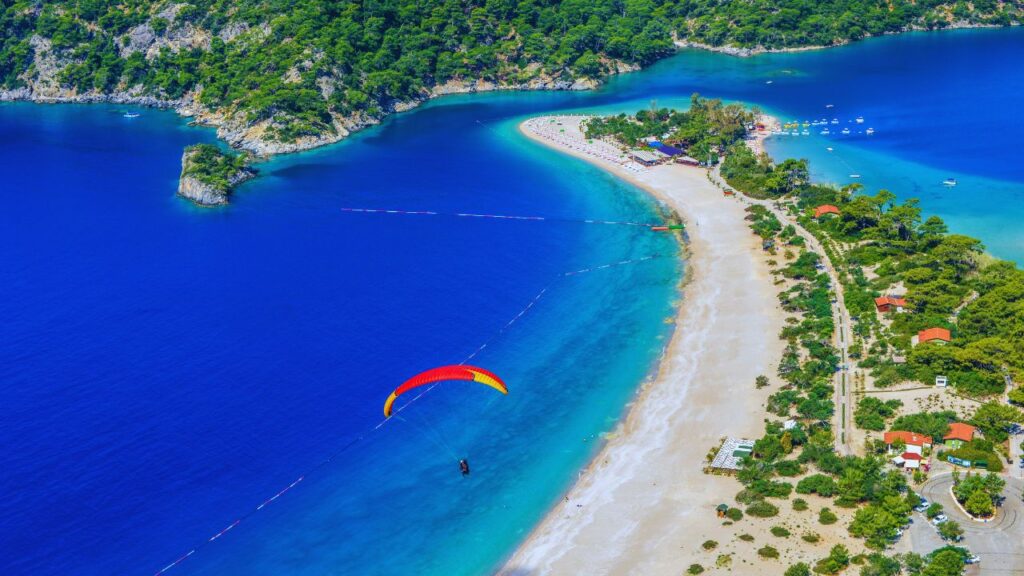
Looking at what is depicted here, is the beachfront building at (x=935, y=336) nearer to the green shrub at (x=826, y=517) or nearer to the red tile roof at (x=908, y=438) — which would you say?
the red tile roof at (x=908, y=438)

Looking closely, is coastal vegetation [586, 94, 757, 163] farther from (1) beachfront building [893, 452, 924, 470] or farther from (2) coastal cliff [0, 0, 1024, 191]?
(1) beachfront building [893, 452, 924, 470]

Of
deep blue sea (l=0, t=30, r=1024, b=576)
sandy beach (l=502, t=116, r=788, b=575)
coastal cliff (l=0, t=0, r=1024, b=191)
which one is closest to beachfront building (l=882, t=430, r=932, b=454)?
sandy beach (l=502, t=116, r=788, b=575)

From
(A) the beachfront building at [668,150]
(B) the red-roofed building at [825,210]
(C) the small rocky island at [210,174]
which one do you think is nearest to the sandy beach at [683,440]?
(B) the red-roofed building at [825,210]

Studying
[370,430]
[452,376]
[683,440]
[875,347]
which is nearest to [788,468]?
[683,440]

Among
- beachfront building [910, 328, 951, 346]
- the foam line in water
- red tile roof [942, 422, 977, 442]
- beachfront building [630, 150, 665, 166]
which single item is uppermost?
beachfront building [630, 150, 665, 166]

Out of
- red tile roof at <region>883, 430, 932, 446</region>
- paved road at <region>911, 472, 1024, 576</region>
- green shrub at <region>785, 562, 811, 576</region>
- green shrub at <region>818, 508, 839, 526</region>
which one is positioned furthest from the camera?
red tile roof at <region>883, 430, 932, 446</region>

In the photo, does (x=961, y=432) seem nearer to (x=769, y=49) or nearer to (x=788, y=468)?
(x=788, y=468)

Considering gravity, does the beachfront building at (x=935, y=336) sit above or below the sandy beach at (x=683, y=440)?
above
